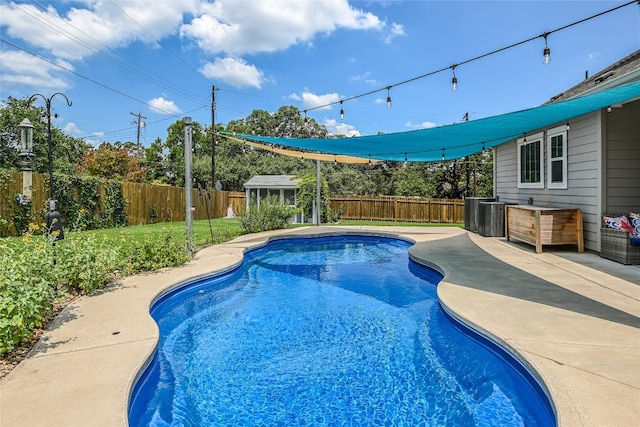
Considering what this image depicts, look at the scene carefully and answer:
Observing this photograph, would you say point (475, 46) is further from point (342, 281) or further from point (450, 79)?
point (342, 281)

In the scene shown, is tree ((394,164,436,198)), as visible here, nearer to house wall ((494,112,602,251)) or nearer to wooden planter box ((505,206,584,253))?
house wall ((494,112,602,251))

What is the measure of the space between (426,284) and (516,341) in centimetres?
313

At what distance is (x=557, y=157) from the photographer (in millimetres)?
7605

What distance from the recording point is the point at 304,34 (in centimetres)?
1266

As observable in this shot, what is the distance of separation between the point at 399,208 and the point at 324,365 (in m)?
14.2

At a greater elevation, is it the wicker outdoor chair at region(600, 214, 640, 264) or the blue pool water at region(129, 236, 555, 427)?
the wicker outdoor chair at region(600, 214, 640, 264)

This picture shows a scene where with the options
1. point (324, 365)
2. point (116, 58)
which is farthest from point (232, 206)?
point (324, 365)

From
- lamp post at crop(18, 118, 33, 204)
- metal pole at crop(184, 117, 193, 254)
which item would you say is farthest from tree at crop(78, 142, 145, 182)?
lamp post at crop(18, 118, 33, 204)

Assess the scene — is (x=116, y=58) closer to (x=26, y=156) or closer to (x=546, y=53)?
(x=26, y=156)

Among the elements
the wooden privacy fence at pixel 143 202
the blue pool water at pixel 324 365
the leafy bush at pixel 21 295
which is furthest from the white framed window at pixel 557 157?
the leafy bush at pixel 21 295

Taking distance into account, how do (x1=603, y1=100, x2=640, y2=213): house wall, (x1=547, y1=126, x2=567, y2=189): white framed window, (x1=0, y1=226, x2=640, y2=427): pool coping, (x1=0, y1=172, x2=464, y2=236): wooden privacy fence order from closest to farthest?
1. (x1=0, y1=226, x2=640, y2=427): pool coping
2. (x1=603, y1=100, x2=640, y2=213): house wall
3. (x1=547, y1=126, x2=567, y2=189): white framed window
4. (x1=0, y1=172, x2=464, y2=236): wooden privacy fence

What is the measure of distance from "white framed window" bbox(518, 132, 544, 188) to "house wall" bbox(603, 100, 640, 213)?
1998mm

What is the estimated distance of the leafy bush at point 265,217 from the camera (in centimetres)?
1127

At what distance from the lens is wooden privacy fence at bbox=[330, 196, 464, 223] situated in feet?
53.1
